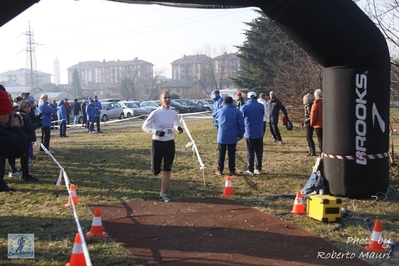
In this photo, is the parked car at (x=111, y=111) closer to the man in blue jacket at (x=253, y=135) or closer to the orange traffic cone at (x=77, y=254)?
the man in blue jacket at (x=253, y=135)

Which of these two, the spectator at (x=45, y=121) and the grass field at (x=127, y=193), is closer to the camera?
the grass field at (x=127, y=193)

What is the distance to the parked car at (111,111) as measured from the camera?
35194 millimetres

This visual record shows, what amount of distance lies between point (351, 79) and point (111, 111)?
3011cm

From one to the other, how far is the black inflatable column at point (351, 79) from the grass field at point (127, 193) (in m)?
0.63

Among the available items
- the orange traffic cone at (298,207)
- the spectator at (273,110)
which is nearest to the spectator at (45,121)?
the spectator at (273,110)

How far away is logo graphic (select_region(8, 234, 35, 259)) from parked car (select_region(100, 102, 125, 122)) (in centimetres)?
2903

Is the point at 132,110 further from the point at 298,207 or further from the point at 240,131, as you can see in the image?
the point at 298,207

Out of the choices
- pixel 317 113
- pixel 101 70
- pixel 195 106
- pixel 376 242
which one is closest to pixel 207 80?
pixel 195 106

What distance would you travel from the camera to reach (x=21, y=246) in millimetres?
5891

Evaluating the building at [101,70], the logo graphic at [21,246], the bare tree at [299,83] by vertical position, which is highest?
the building at [101,70]

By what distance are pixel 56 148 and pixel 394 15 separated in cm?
1245

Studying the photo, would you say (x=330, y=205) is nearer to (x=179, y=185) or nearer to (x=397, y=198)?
(x=397, y=198)

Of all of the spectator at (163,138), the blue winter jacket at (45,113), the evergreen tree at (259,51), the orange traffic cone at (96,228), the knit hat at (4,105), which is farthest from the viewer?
the evergreen tree at (259,51)

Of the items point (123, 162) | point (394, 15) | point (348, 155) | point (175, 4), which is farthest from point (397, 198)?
point (123, 162)
